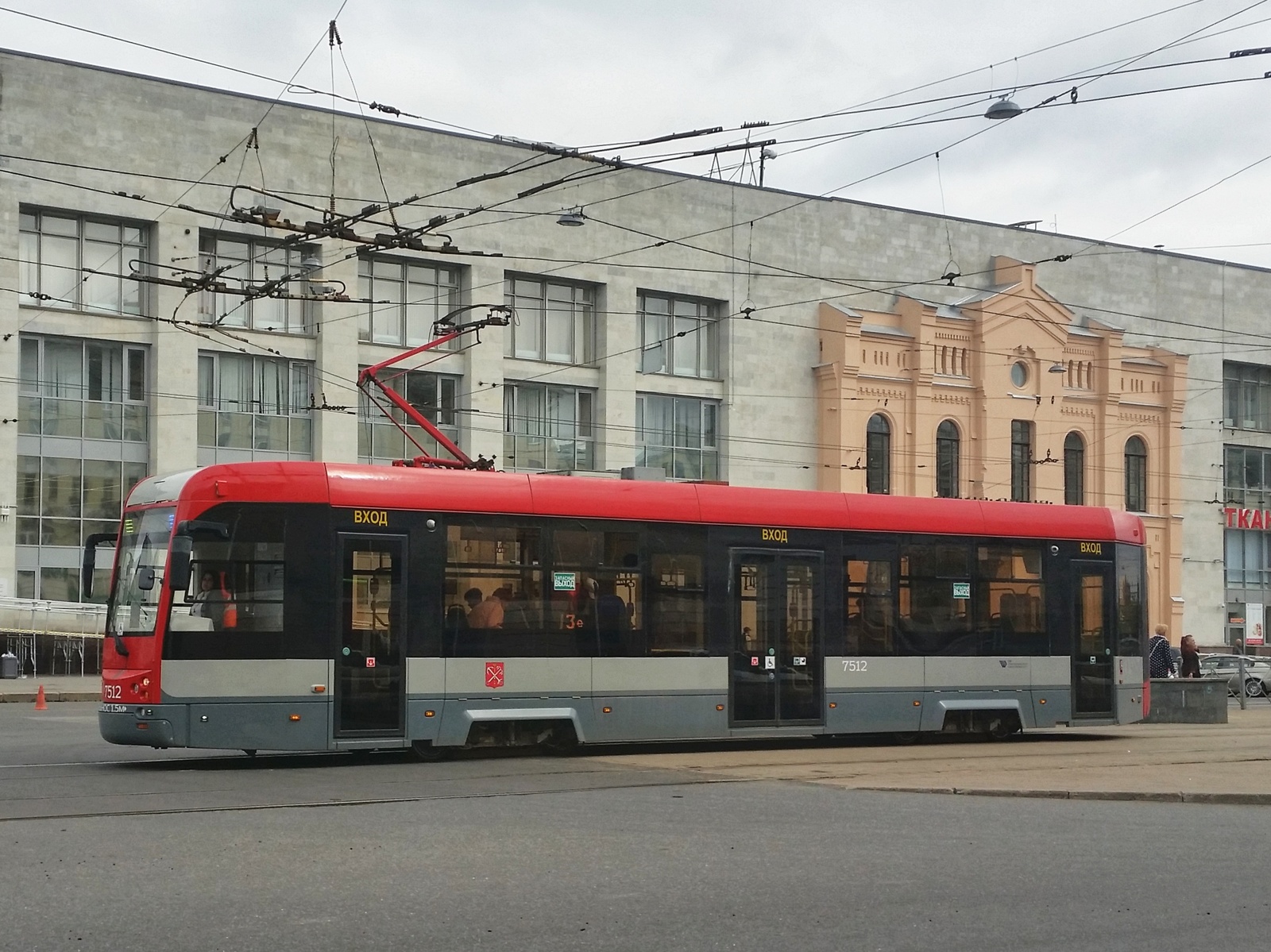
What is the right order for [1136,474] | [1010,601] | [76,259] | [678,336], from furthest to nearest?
[1136,474]
[678,336]
[76,259]
[1010,601]

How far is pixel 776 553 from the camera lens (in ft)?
62.4

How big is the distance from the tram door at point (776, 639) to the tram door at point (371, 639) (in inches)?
160

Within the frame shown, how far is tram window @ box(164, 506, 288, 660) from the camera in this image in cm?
1570

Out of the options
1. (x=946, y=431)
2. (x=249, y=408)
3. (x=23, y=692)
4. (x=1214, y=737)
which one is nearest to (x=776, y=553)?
(x=1214, y=737)

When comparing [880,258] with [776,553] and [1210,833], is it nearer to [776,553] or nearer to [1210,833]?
[776,553]

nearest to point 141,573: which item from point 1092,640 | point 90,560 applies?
point 90,560

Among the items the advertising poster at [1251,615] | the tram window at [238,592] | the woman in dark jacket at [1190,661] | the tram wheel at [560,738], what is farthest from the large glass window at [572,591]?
the advertising poster at [1251,615]

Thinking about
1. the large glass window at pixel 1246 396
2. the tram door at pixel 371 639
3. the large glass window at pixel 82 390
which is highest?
the large glass window at pixel 1246 396

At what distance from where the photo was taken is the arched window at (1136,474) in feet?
187

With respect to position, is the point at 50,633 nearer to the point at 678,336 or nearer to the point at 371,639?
the point at 678,336

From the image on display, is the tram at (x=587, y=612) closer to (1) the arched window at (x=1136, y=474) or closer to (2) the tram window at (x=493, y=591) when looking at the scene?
(2) the tram window at (x=493, y=591)

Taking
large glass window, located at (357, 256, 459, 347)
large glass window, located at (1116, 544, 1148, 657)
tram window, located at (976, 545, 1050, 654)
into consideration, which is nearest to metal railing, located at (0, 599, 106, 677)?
large glass window, located at (357, 256, 459, 347)

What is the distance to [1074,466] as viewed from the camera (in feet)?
184

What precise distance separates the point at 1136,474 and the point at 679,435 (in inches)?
705
